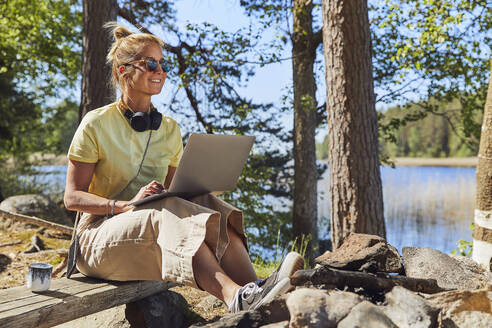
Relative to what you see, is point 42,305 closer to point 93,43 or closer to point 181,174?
point 181,174

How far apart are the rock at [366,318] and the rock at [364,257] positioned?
0.51 metres

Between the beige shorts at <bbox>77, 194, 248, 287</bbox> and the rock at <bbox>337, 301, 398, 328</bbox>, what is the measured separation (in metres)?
0.69

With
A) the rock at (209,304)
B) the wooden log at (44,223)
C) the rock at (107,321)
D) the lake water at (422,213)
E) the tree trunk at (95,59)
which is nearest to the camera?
the rock at (107,321)

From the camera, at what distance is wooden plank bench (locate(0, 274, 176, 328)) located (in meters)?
1.96

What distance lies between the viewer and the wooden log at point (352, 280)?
69.6 inches

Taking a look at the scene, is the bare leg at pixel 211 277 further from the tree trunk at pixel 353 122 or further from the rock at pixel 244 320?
the tree trunk at pixel 353 122

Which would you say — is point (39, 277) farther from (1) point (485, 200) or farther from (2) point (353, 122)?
(1) point (485, 200)

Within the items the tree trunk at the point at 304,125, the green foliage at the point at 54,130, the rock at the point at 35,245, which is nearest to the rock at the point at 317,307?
the rock at the point at 35,245

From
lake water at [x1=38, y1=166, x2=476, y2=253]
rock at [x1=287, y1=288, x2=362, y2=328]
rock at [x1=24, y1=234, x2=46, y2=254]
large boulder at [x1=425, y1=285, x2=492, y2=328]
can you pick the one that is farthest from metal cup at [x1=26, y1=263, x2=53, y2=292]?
lake water at [x1=38, y1=166, x2=476, y2=253]

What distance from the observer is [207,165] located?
7.08ft

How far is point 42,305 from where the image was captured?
80.4 inches

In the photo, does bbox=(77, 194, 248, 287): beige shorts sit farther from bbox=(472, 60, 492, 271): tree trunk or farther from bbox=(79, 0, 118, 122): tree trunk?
bbox=(79, 0, 118, 122): tree trunk

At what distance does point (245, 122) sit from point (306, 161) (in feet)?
4.49

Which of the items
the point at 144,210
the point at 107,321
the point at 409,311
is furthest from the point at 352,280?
the point at 107,321
